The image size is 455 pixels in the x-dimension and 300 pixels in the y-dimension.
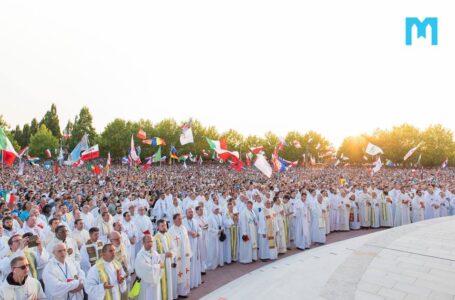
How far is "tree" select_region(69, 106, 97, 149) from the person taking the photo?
8419 cm

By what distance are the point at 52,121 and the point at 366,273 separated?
9695cm

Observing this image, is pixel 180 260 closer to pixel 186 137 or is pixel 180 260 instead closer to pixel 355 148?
pixel 186 137

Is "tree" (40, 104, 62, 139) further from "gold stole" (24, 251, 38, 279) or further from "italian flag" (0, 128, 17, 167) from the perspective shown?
"gold stole" (24, 251, 38, 279)

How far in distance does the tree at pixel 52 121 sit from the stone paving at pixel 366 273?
92.1 meters

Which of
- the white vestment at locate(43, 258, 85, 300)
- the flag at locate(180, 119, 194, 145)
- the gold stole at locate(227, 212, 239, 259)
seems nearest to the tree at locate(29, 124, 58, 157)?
the flag at locate(180, 119, 194, 145)

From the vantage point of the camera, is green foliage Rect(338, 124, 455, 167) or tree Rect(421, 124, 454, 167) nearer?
tree Rect(421, 124, 454, 167)

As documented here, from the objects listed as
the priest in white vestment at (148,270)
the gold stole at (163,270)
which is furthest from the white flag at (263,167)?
the priest in white vestment at (148,270)

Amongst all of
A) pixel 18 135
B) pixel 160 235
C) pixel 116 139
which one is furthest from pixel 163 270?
pixel 18 135

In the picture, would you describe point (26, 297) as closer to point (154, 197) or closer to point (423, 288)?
point (423, 288)

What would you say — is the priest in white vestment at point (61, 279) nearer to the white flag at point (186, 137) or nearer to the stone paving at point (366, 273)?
the stone paving at point (366, 273)

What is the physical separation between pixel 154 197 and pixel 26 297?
41.8 ft

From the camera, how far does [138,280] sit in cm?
633

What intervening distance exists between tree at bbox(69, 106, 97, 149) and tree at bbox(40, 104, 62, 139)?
715 centimetres

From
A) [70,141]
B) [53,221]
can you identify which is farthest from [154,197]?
[70,141]
